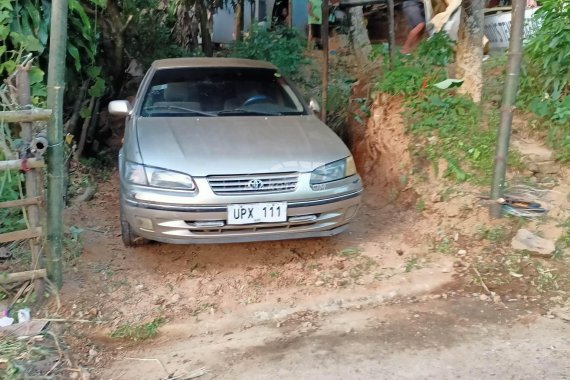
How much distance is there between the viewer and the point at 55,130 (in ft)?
12.0

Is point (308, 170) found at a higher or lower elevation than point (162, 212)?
higher

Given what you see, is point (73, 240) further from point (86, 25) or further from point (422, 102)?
point (422, 102)

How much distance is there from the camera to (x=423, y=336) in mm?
3477

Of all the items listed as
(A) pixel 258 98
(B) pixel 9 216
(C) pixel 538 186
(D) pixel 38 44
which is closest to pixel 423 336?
(C) pixel 538 186

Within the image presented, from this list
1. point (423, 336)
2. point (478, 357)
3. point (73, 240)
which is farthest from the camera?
point (73, 240)

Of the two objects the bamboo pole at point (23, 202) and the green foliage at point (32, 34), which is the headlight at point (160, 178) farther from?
the green foliage at point (32, 34)

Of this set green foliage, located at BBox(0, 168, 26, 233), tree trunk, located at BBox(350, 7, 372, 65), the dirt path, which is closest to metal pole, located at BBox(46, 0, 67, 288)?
green foliage, located at BBox(0, 168, 26, 233)

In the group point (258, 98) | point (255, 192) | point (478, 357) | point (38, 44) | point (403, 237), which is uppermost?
point (38, 44)

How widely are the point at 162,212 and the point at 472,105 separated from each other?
3.52m

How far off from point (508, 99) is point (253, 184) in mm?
2233

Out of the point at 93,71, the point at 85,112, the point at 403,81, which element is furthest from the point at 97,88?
the point at 403,81

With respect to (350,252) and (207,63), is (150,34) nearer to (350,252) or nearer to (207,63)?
(207,63)

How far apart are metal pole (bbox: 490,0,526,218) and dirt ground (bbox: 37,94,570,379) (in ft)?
0.80

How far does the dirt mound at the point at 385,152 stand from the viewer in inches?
225
